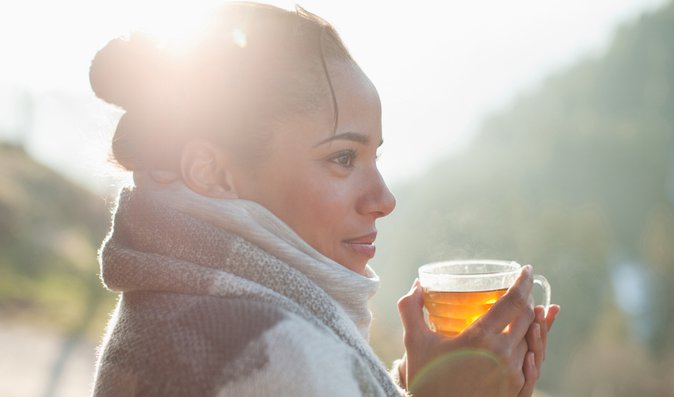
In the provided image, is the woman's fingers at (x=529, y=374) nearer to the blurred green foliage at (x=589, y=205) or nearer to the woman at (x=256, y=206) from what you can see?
the woman at (x=256, y=206)

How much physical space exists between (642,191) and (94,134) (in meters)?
40.4

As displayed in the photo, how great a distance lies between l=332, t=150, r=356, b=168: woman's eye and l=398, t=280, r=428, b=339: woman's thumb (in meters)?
0.42

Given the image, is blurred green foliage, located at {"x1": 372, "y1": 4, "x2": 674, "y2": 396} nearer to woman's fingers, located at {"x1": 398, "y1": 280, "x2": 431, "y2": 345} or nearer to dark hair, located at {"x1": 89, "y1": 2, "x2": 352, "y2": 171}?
woman's fingers, located at {"x1": 398, "y1": 280, "x2": 431, "y2": 345}

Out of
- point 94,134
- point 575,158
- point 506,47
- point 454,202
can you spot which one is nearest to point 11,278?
point 94,134

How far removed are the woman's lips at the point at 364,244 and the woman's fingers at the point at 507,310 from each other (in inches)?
11.6

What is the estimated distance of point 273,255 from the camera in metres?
1.57

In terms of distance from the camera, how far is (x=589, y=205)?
3541 centimetres

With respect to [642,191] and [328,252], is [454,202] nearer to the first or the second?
[642,191]

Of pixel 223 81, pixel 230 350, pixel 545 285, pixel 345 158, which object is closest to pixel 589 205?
pixel 545 285

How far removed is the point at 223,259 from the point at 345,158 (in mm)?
391

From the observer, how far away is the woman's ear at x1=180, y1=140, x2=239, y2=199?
1.63 meters

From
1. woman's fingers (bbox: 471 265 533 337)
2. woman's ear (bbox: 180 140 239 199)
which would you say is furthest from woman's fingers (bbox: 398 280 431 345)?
woman's ear (bbox: 180 140 239 199)

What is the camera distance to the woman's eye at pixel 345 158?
5.53ft

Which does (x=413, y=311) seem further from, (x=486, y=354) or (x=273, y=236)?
(x=273, y=236)
